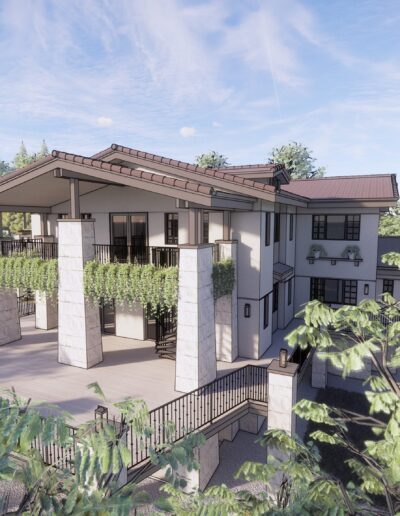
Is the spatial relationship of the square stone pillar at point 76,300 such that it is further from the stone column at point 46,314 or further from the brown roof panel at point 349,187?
the brown roof panel at point 349,187

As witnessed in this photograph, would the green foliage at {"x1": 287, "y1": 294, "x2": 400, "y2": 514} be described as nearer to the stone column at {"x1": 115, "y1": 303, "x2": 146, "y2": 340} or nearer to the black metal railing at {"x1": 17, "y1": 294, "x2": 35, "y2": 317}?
the stone column at {"x1": 115, "y1": 303, "x2": 146, "y2": 340}

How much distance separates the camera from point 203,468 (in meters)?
11.7

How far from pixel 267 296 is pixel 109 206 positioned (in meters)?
8.67

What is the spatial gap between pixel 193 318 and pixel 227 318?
12.1ft

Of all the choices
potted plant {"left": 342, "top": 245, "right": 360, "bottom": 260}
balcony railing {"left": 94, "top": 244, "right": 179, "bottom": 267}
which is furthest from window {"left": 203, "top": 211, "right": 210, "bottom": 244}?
potted plant {"left": 342, "top": 245, "right": 360, "bottom": 260}

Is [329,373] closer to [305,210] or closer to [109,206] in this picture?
[305,210]

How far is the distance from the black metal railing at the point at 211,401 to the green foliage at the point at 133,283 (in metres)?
3.14

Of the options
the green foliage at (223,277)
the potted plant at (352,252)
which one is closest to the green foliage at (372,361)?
the green foliage at (223,277)

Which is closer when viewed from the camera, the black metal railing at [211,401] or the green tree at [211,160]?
the black metal railing at [211,401]

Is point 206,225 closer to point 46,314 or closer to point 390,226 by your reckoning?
point 46,314

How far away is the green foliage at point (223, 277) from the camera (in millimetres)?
13289

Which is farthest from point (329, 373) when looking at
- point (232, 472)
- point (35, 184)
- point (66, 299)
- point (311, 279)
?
point (35, 184)

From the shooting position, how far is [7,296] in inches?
662

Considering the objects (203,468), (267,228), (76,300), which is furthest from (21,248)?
(203,468)
